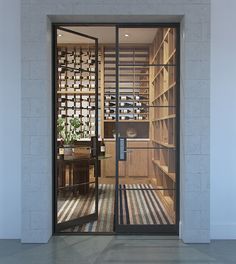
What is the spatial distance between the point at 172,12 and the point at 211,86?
3.37 feet

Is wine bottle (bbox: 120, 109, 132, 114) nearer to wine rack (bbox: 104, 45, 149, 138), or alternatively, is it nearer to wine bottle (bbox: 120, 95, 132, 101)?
wine rack (bbox: 104, 45, 149, 138)

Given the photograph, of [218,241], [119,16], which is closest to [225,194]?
[218,241]

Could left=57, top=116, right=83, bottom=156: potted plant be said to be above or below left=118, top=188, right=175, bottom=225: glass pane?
above

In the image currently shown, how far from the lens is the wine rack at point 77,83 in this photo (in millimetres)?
5043

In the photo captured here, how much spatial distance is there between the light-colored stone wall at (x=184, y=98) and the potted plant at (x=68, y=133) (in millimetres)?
721

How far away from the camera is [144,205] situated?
4684mm

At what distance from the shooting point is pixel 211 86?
4.39 metres

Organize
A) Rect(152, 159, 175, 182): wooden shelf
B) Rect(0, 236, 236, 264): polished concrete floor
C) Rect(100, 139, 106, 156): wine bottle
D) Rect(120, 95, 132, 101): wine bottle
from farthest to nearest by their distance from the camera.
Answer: Rect(100, 139, 106, 156): wine bottle, Rect(120, 95, 132, 101): wine bottle, Rect(152, 159, 175, 182): wooden shelf, Rect(0, 236, 236, 264): polished concrete floor

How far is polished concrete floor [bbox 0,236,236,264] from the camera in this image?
3705mm

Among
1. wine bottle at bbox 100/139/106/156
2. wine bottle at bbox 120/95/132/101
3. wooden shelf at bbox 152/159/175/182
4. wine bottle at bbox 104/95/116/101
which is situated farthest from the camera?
wine bottle at bbox 104/95/116/101

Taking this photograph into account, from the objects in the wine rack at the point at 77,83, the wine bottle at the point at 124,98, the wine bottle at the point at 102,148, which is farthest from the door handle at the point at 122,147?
the wine bottle at the point at 102,148

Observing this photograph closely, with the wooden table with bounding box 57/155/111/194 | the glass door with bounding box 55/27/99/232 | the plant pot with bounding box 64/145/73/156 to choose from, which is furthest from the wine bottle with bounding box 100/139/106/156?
the plant pot with bounding box 64/145/73/156

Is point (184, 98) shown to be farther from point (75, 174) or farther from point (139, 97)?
point (75, 174)

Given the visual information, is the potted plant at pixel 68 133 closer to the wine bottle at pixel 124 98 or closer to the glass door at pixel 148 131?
the glass door at pixel 148 131
